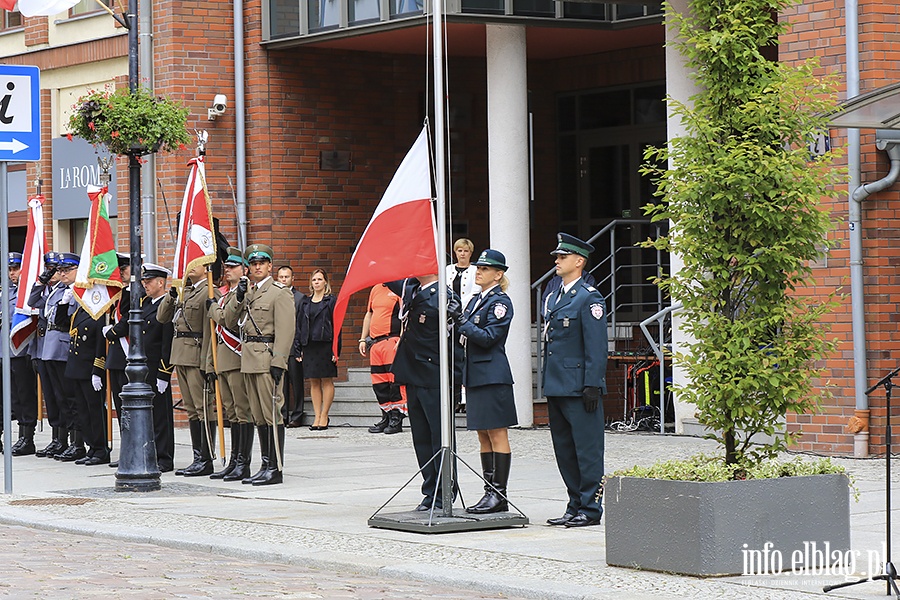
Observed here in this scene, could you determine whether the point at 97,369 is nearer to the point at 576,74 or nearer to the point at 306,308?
the point at 306,308

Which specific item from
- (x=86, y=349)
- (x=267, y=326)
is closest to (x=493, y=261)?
(x=267, y=326)

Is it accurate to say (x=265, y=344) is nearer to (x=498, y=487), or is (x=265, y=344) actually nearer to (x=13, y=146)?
(x=13, y=146)

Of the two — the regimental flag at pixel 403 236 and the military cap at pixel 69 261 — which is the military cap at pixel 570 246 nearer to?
the regimental flag at pixel 403 236

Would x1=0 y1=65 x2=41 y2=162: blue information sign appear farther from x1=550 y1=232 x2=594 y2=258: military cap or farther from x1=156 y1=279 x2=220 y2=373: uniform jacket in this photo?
x1=550 y1=232 x2=594 y2=258: military cap

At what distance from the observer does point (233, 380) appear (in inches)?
579

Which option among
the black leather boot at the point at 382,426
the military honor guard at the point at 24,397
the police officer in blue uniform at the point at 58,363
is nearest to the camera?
the police officer in blue uniform at the point at 58,363

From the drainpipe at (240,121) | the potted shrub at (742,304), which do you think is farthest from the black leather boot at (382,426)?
the potted shrub at (742,304)

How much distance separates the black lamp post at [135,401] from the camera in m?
14.2

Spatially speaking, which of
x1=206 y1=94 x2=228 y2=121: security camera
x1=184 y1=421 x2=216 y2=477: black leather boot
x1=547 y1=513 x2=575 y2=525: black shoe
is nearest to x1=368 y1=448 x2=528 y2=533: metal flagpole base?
x1=547 y1=513 x2=575 y2=525: black shoe

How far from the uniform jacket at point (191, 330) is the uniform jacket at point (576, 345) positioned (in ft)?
16.8

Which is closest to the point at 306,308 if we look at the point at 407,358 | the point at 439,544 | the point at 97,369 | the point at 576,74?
the point at 97,369

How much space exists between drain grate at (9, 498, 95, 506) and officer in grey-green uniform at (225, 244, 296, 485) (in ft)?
5.53

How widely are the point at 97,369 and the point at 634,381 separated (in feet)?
22.0

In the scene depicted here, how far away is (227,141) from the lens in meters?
21.7
